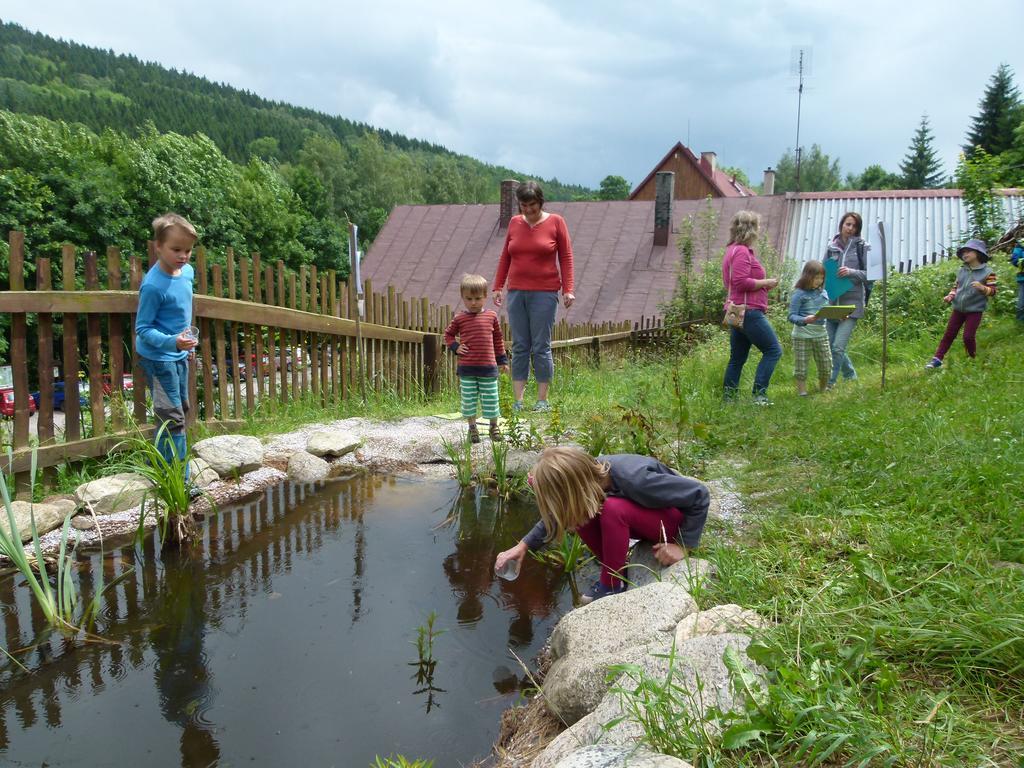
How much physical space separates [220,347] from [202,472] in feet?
5.48

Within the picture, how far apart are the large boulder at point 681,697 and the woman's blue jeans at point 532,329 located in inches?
160

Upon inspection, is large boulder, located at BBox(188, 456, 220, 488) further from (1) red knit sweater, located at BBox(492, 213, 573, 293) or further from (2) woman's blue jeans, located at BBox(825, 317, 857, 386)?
(2) woman's blue jeans, located at BBox(825, 317, 857, 386)

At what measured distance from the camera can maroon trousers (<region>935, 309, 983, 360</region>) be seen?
6375mm

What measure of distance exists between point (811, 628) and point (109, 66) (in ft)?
386

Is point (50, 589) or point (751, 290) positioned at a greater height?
point (751, 290)

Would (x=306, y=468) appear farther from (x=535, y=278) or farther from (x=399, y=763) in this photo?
(x=399, y=763)

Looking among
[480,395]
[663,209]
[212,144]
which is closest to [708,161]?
[663,209]

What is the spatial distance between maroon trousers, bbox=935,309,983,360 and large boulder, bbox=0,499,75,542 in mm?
6785

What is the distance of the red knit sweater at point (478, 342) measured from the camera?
217 inches

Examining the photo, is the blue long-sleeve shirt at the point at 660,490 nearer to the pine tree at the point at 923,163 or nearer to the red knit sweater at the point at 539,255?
the red knit sweater at the point at 539,255

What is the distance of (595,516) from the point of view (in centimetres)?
294

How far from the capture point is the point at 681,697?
6.41 feet

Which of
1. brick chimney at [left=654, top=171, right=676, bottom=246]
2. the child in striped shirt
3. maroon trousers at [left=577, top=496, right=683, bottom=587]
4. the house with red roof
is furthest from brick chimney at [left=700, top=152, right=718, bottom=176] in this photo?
maroon trousers at [left=577, top=496, right=683, bottom=587]

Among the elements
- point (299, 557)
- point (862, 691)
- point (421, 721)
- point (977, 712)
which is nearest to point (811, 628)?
point (862, 691)
